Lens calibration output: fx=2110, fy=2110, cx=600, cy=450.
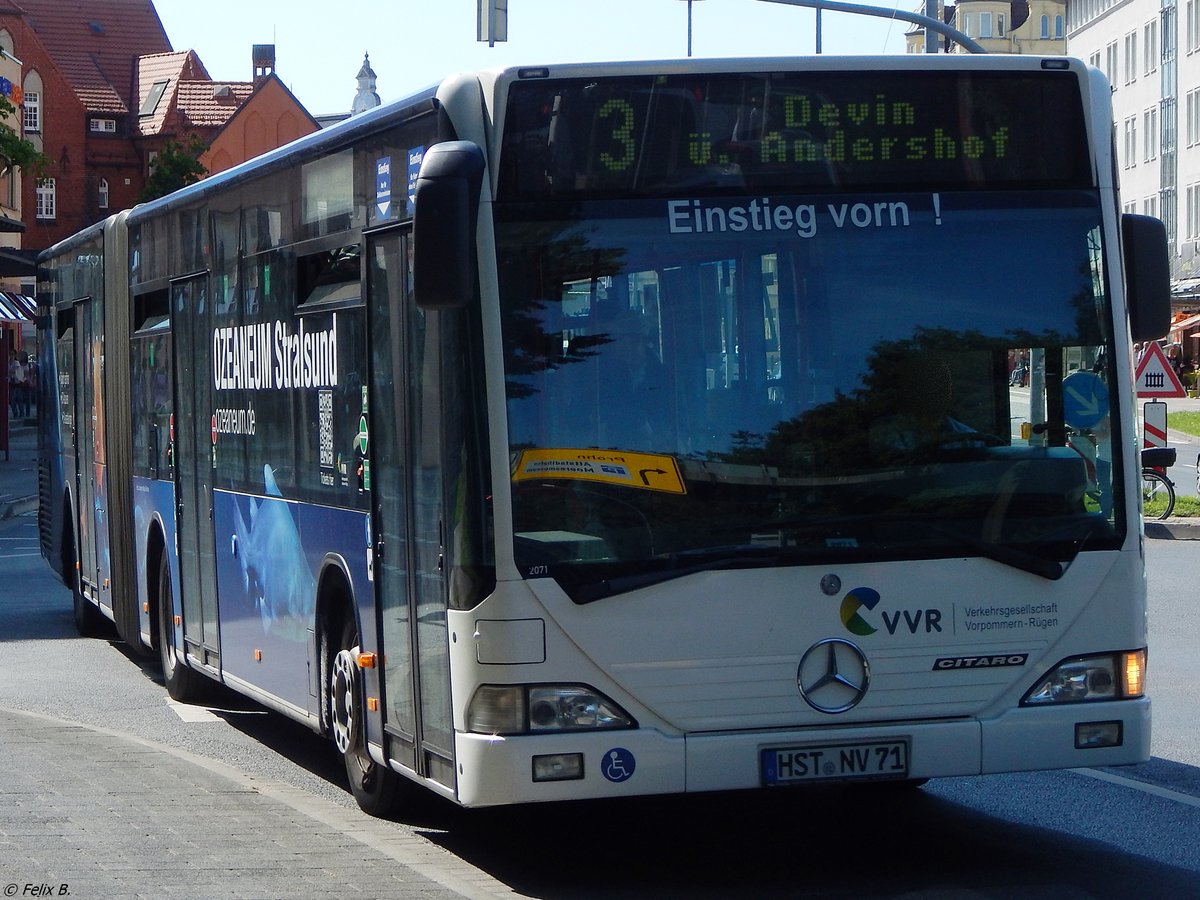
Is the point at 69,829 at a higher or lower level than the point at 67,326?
lower

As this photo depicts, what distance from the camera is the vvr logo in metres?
7.22

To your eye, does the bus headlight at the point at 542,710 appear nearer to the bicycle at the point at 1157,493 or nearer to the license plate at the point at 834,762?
the license plate at the point at 834,762

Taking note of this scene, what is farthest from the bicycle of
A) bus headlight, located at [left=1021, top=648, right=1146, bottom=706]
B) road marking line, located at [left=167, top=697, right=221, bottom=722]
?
bus headlight, located at [left=1021, top=648, right=1146, bottom=706]

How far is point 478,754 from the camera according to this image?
23.1ft

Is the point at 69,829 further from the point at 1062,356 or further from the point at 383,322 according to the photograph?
the point at 1062,356

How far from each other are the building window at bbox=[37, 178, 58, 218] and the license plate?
105 metres

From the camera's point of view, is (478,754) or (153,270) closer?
(478,754)

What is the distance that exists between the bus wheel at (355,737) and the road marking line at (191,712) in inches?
136

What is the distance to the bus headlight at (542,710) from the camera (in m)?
7.01

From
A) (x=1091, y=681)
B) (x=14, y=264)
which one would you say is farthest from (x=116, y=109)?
(x=1091, y=681)

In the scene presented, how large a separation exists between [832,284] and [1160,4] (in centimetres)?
8068

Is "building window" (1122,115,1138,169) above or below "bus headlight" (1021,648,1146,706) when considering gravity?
above

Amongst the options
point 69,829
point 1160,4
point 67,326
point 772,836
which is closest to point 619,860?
point 772,836

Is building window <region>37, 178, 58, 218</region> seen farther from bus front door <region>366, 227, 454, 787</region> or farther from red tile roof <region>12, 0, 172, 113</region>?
bus front door <region>366, 227, 454, 787</region>
